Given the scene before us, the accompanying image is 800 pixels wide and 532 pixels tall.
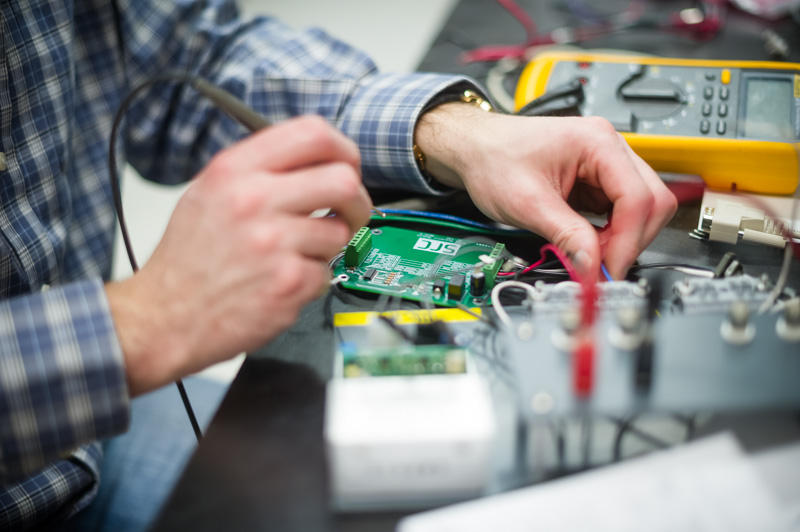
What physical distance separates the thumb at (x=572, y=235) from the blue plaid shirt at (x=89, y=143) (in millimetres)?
210

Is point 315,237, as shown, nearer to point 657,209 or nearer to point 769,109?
point 657,209

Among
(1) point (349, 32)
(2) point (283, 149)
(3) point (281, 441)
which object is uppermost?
(2) point (283, 149)

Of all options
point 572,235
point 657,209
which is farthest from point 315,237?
point 657,209

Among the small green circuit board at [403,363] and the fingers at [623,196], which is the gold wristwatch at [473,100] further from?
the small green circuit board at [403,363]

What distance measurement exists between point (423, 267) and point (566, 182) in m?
0.20

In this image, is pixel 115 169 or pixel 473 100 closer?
pixel 115 169

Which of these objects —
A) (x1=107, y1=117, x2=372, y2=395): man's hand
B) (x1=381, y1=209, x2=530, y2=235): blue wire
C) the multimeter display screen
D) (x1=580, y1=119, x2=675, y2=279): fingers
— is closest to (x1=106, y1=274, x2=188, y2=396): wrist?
(x1=107, y1=117, x2=372, y2=395): man's hand

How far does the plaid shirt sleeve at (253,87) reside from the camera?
33.4 inches

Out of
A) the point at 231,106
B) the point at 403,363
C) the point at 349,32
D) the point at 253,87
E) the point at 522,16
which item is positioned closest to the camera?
the point at 403,363

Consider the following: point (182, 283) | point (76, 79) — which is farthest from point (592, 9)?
point (182, 283)

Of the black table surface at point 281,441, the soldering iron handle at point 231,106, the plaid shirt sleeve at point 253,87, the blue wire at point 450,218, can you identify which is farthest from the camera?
the plaid shirt sleeve at point 253,87

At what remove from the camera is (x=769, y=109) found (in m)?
0.84

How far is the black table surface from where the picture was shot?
1.46 ft

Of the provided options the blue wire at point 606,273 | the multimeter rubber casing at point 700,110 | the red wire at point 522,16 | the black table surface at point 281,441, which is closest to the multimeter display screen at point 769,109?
the multimeter rubber casing at point 700,110
